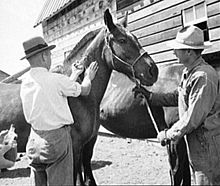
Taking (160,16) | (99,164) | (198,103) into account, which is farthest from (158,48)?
(198,103)

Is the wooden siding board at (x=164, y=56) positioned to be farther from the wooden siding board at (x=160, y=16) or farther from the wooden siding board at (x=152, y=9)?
the wooden siding board at (x=152, y=9)

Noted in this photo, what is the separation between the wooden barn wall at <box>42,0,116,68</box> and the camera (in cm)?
1016

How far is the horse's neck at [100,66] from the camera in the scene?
11.7 ft

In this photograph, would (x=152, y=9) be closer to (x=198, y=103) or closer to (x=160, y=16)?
(x=160, y=16)

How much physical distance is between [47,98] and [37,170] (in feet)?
2.08

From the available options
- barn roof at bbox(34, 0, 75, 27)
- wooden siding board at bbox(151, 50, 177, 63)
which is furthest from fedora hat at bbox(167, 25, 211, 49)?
barn roof at bbox(34, 0, 75, 27)

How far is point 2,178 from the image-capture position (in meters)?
5.96

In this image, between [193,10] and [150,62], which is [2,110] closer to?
[150,62]

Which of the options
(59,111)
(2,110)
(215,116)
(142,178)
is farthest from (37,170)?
(142,178)

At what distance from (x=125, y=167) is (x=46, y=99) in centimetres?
406

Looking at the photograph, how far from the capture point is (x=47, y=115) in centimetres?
234

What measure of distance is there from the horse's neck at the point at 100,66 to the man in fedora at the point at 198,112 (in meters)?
1.37

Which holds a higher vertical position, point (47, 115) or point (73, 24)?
point (73, 24)

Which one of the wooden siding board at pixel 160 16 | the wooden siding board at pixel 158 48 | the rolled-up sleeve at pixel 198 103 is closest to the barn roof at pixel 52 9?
the wooden siding board at pixel 160 16
